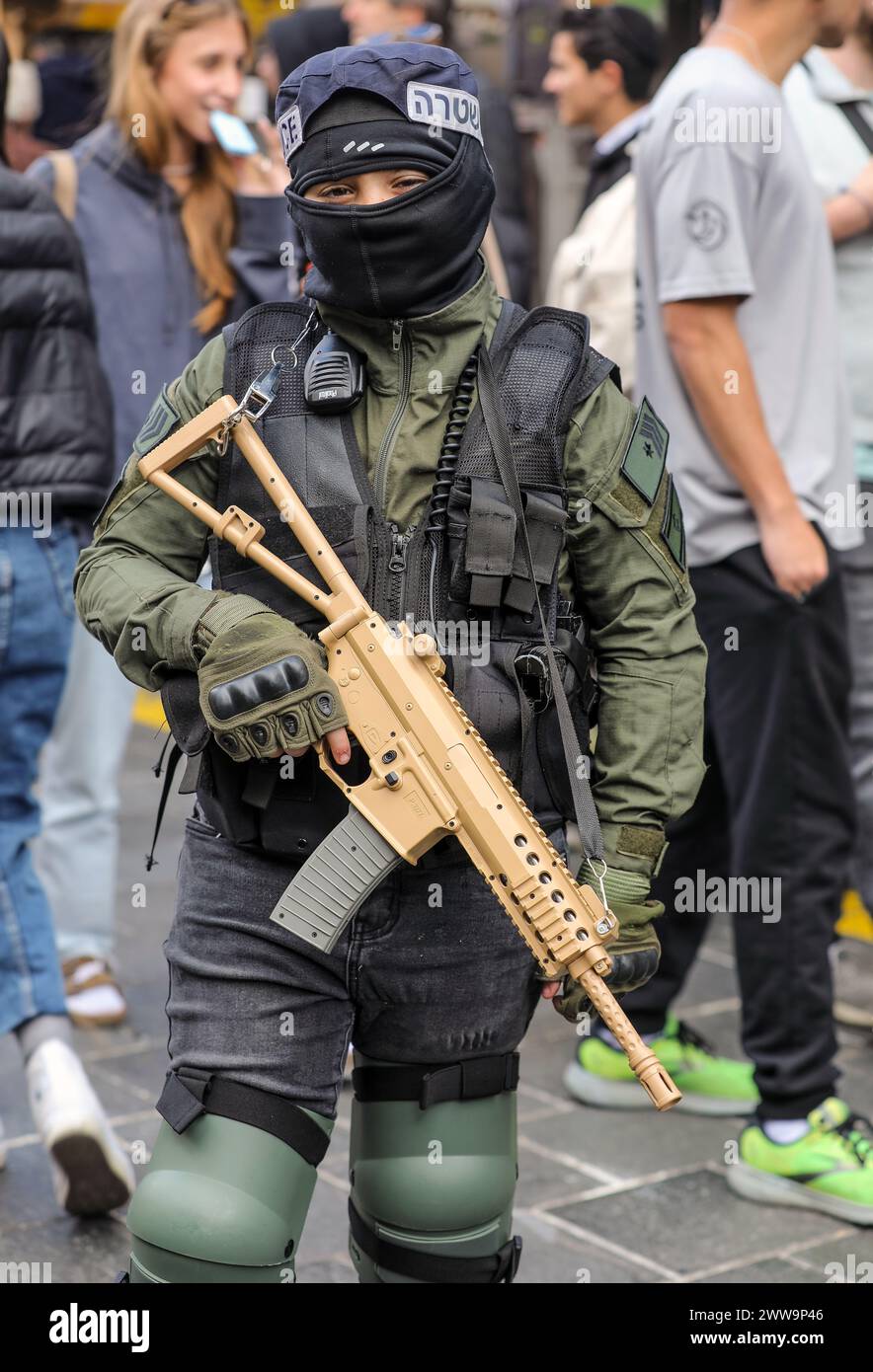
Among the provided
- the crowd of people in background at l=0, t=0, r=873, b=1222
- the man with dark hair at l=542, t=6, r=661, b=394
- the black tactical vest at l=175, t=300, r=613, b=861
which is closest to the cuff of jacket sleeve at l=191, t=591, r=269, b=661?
the black tactical vest at l=175, t=300, r=613, b=861

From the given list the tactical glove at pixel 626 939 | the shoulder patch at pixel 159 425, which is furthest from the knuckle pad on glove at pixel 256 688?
the tactical glove at pixel 626 939

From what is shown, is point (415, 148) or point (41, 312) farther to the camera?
point (41, 312)

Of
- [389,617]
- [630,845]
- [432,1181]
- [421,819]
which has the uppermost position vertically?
[389,617]

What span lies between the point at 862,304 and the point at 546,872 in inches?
87.7

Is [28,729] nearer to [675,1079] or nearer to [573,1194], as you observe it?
[573,1194]

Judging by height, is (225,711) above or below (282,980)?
above

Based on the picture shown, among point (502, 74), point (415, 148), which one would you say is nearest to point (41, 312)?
point (415, 148)

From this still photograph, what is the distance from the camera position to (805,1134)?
12.8ft

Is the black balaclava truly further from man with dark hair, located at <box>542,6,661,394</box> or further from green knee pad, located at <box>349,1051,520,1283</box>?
man with dark hair, located at <box>542,6,661,394</box>

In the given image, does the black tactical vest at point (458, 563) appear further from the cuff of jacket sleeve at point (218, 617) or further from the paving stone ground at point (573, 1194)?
the paving stone ground at point (573, 1194)

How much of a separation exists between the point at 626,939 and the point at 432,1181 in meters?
0.42

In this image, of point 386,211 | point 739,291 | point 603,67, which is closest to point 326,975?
point 386,211

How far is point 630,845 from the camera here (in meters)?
Result: 2.65
